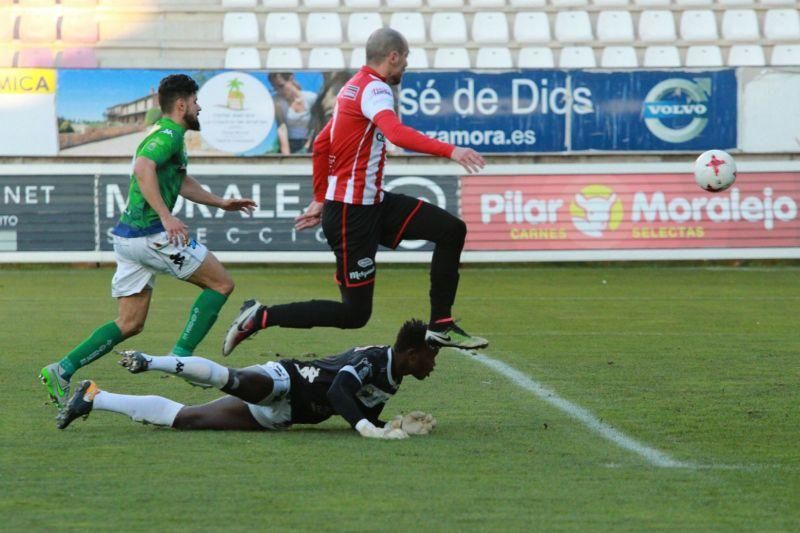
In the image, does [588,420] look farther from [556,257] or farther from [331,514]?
[556,257]

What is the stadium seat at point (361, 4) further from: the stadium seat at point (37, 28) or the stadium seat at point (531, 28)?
the stadium seat at point (37, 28)

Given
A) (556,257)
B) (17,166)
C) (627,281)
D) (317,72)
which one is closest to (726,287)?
(627,281)

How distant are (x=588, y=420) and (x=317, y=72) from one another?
1438cm

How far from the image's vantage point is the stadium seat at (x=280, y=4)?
24828 mm

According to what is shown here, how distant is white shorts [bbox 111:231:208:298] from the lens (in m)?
7.73

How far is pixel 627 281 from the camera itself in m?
19.3

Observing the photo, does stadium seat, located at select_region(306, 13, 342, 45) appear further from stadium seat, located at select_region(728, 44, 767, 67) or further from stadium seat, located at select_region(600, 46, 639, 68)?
stadium seat, located at select_region(728, 44, 767, 67)

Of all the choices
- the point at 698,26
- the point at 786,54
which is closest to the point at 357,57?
the point at 698,26

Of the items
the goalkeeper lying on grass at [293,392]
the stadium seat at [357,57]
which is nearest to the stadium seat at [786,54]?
the stadium seat at [357,57]

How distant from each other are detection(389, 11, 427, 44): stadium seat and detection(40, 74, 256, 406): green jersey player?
645 inches

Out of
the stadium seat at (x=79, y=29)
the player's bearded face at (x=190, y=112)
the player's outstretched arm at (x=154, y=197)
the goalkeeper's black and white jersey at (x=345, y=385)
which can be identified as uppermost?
the stadium seat at (x=79, y=29)

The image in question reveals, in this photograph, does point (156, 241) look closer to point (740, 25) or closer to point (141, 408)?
point (141, 408)

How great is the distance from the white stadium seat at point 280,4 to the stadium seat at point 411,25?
181cm

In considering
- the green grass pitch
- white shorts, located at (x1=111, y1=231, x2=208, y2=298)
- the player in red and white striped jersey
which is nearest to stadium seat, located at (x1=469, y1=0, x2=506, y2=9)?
the green grass pitch
